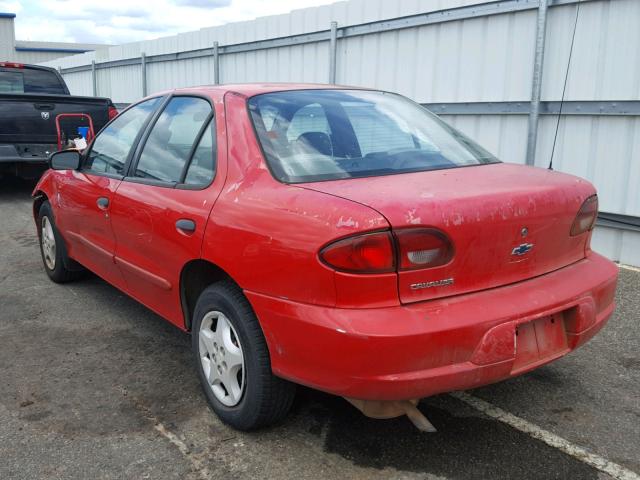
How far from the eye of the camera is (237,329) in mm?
2602

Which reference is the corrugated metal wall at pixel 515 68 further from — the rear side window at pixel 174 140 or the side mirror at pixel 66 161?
the side mirror at pixel 66 161

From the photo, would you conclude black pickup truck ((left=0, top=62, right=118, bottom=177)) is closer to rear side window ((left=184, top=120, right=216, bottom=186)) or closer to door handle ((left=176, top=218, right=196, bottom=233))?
rear side window ((left=184, top=120, right=216, bottom=186))

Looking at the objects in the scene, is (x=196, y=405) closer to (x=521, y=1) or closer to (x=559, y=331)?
(x=559, y=331)

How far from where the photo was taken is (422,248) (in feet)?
7.29

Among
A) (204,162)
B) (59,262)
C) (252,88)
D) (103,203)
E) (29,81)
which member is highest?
(29,81)

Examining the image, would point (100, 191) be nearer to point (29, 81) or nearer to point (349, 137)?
point (349, 137)

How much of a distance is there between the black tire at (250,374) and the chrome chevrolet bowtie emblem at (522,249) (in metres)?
1.06

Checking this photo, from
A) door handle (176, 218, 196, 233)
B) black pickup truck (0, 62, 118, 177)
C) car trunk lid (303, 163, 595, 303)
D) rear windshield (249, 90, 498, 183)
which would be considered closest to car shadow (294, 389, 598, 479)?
car trunk lid (303, 163, 595, 303)

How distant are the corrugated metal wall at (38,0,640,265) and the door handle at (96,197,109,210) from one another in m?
4.27

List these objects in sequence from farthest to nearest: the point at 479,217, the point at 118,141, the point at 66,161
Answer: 1. the point at 66,161
2. the point at 118,141
3. the point at 479,217

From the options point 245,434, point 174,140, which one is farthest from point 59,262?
point 245,434

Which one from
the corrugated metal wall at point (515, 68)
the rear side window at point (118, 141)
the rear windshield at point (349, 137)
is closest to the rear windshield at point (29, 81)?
the corrugated metal wall at point (515, 68)

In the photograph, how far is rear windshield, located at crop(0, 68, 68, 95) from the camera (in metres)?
10.2

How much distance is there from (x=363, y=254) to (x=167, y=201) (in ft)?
4.26
